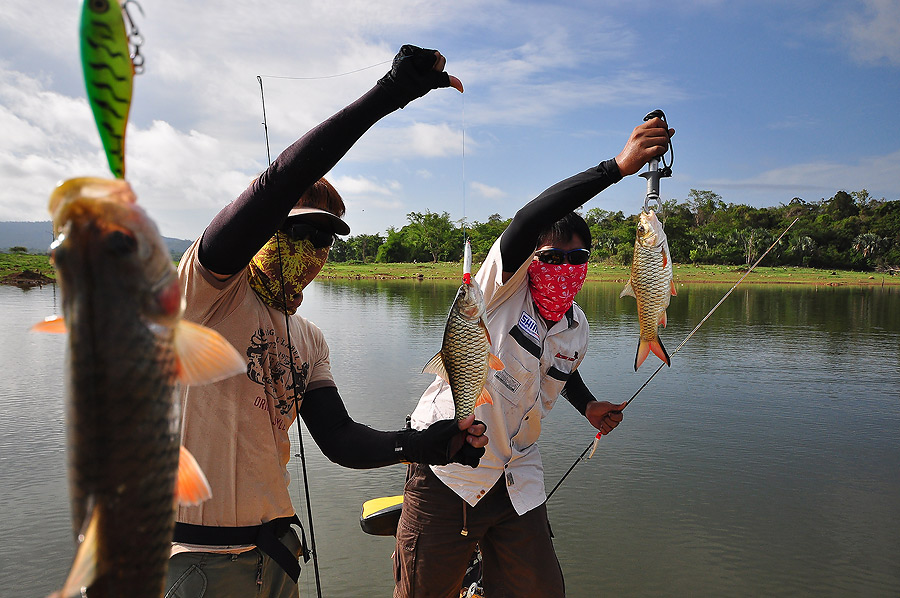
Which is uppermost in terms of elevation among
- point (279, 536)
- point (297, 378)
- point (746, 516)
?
point (297, 378)

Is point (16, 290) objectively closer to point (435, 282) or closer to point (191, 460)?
point (435, 282)

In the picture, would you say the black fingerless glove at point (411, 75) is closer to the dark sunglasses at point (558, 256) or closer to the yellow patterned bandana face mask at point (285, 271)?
the yellow patterned bandana face mask at point (285, 271)

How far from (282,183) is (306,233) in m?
0.70

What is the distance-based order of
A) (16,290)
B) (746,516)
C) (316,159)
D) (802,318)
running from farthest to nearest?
(16,290) → (802,318) → (746,516) → (316,159)

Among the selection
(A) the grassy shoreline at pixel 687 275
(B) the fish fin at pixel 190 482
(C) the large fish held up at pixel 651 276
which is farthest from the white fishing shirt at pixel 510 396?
(A) the grassy shoreline at pixel 687 275

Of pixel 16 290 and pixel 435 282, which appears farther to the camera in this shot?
pixel 435 282

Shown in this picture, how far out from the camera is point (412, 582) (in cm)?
369

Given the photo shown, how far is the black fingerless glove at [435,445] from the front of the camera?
2.76 meters

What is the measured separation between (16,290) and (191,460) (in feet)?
159

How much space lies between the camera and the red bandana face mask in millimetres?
3725

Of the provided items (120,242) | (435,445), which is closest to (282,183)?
(120,242)

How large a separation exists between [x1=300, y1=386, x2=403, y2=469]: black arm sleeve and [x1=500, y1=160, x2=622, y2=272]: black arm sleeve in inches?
51.3

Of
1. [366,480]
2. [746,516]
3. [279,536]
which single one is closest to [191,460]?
[279,536]

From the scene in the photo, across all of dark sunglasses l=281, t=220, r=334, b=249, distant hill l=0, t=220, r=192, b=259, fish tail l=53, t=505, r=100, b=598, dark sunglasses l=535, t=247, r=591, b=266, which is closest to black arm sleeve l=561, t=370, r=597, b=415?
dark sunglasses l=535, t=247, r=591, b=266
